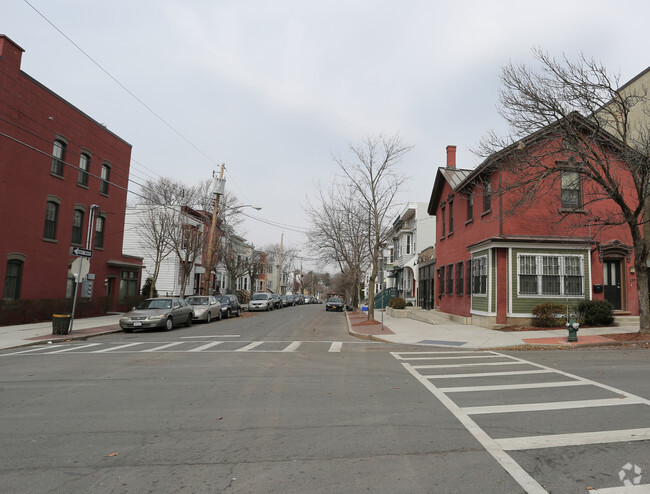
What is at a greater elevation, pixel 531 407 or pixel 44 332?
pixel 531 407

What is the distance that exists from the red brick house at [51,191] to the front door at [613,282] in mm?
22199

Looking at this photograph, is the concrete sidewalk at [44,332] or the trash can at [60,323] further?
the trash can at [60,323]

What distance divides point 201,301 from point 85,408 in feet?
62.0

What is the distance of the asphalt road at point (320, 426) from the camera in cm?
378

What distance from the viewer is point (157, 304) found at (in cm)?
2003

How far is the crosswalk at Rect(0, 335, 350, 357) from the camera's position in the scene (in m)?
12.2


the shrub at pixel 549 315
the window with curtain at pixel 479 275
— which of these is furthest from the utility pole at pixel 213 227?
the shrub at pixel 549 315

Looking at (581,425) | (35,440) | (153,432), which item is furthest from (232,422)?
(581,425)

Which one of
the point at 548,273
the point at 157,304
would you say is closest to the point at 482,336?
the point at 548,273

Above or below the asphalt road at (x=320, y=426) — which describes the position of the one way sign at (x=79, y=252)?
above

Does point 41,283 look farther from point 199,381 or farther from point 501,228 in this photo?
point 501,228

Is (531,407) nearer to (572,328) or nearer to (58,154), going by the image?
(572,328)

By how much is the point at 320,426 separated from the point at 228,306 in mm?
23842

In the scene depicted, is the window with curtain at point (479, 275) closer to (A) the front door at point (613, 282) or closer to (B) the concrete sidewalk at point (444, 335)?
(B) the concrete sidewalk at point (444, 335)
